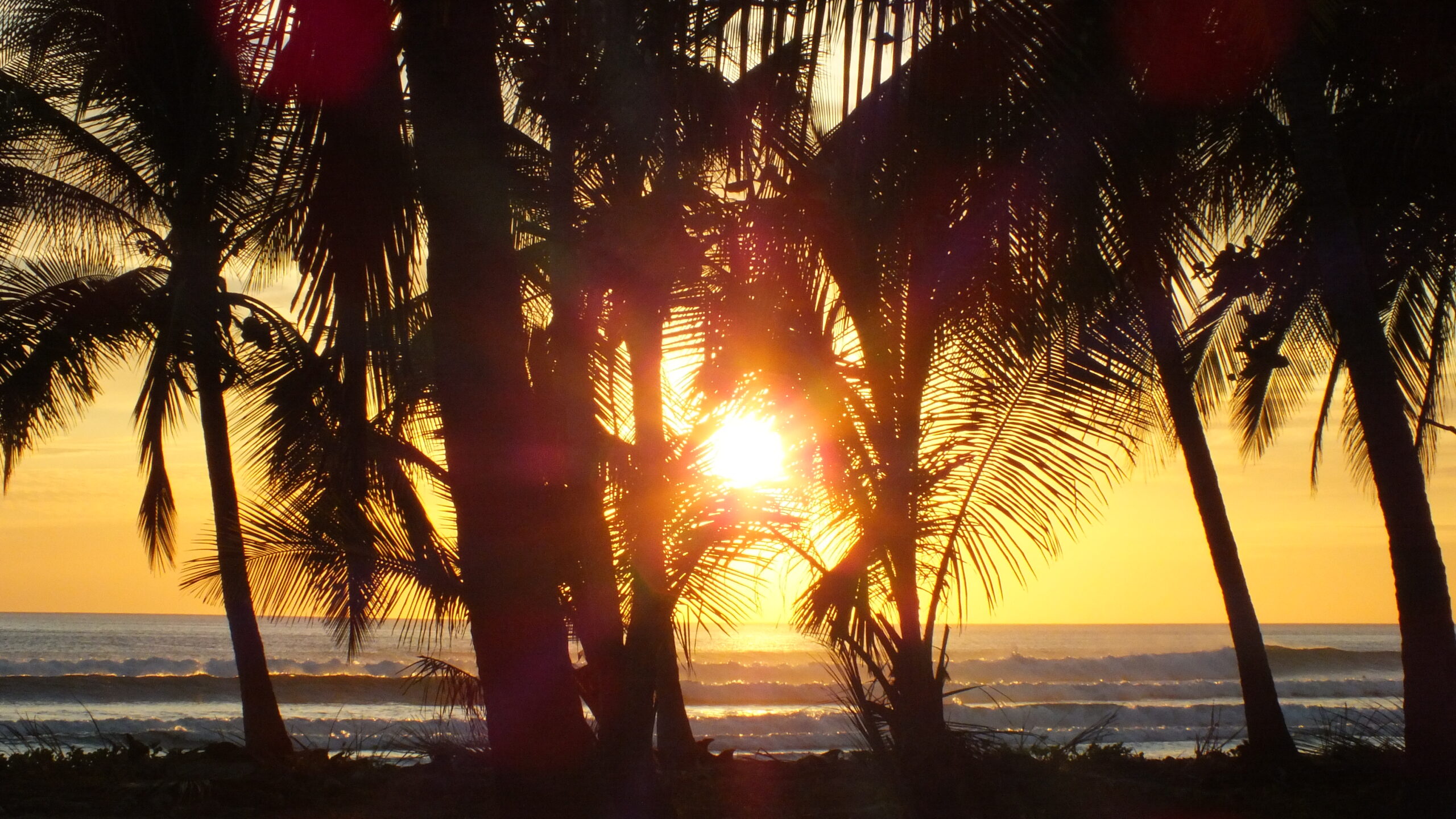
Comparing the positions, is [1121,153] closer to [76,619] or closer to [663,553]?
[663,553]

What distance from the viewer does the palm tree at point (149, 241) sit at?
6.09 meters

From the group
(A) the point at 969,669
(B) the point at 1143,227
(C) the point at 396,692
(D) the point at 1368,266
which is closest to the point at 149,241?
(B) the point at 1143,227

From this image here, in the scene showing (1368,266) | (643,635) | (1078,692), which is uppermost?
(1368,266)

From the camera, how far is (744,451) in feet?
15.4

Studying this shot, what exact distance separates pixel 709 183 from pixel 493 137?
3.53 feet

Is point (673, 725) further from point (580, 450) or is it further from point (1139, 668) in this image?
point (1139, 668)

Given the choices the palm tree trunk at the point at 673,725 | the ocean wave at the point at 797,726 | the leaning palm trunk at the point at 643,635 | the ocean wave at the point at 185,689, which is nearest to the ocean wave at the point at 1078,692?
the ocean wave at the point at 797,726

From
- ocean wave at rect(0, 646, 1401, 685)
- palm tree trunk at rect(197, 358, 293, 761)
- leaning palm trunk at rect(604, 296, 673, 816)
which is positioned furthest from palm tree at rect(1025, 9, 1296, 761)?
ocean wave at rect(0, 646, 1401, 685)

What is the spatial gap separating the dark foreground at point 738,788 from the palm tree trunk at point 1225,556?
39 centimetres

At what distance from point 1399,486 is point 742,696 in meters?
17.7

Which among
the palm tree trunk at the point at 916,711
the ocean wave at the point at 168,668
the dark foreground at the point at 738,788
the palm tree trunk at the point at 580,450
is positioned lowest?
the ocean wave at the point at 168,668

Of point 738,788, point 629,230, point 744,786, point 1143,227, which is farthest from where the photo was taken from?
point 744,786

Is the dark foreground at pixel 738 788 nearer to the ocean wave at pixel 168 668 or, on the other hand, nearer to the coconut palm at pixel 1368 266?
the coconut palm at pixel 1368 266

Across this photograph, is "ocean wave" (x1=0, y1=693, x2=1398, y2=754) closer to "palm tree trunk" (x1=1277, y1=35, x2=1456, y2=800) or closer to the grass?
the grass
